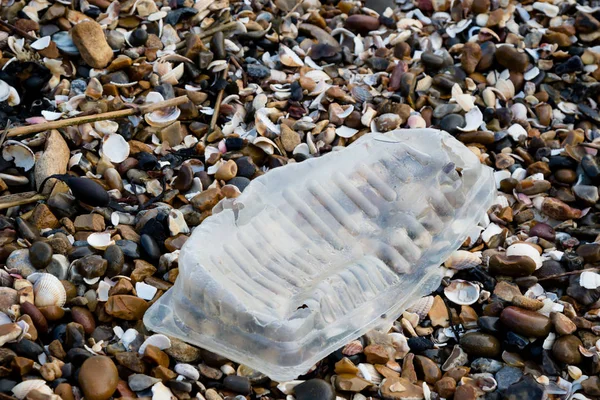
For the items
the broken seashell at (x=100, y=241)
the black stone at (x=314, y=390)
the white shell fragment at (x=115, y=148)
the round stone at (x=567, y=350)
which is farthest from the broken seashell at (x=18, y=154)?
the round stone at (x=567, y=350)

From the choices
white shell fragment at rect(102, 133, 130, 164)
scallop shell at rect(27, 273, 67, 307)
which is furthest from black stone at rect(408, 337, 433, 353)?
white shell fragment at rect(102, 133, 130, 164)

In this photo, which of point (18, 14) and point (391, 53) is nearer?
point (18, 14)

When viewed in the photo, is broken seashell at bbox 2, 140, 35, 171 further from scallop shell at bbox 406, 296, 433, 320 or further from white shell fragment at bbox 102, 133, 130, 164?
scallop shell at bbox 406, 296, 433, 320

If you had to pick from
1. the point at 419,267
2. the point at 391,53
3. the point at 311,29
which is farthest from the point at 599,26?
the point at 419,267

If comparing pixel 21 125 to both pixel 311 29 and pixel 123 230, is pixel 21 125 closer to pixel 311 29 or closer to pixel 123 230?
pixel 123 230

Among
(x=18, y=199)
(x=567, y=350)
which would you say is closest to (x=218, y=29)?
(x=18, y=199)

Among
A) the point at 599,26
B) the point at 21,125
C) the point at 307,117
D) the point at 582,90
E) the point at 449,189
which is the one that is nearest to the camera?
the point at 449,189
